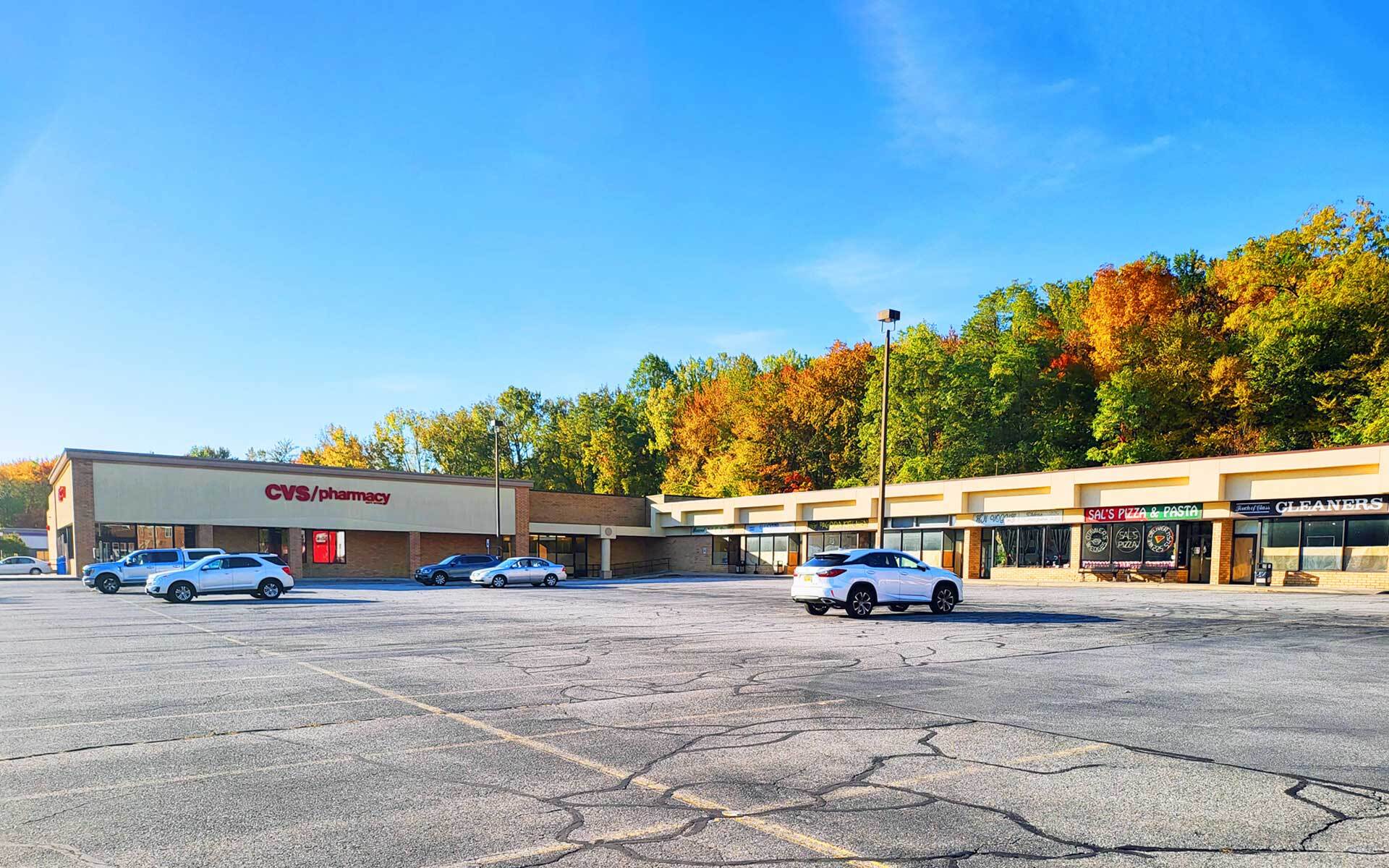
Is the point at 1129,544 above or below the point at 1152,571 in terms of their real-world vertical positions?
above

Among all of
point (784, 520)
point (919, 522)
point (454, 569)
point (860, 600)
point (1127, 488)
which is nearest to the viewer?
point (860, 600)

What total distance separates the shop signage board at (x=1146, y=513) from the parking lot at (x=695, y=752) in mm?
25074

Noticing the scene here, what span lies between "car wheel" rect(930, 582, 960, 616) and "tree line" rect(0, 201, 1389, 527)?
3011 centimetres

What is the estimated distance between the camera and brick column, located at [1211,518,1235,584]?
125 feet

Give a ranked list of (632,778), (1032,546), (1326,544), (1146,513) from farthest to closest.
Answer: (1032,546) → (1146,513) → (1326,544) → (632,778)

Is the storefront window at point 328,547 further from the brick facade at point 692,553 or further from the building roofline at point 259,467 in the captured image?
the brick facade at point 692,553

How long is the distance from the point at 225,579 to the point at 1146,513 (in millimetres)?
36446

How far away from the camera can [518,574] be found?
139 feet

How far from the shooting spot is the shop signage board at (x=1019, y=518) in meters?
44.4

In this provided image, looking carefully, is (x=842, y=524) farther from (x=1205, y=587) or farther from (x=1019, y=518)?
(x=1205, y=587)

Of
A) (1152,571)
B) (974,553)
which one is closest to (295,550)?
(974,553)

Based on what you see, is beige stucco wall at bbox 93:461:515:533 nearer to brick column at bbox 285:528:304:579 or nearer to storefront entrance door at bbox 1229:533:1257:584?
brick column at bbox 285:528:304:579

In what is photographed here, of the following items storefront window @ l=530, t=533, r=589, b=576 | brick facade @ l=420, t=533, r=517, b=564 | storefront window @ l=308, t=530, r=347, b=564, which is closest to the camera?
storefront window @ l=308, t=530, r=347, b=564

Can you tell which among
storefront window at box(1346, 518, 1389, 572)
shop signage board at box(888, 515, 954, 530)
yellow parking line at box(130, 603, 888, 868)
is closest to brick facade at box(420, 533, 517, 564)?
shop signage board at box(888, 515, 954, 530)
